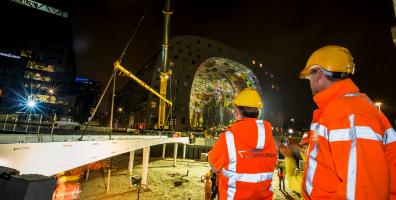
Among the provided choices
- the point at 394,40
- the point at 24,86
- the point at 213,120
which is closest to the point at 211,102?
the point at 213,120

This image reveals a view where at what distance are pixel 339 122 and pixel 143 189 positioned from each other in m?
11.2

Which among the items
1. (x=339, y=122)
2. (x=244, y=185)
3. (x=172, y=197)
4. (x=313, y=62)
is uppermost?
(x=313, y=62)

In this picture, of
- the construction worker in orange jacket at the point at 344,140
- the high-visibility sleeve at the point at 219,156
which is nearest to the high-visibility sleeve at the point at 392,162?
the construction worker in orange jacket at the point at 344,140

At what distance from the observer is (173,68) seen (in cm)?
4734

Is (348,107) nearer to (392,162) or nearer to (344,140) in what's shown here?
(344,140)

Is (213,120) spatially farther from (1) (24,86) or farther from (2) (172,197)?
(2) (172,197)

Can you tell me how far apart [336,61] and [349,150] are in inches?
28.3

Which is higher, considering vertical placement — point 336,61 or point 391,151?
point 336,61

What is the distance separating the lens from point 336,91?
1548 millimetres

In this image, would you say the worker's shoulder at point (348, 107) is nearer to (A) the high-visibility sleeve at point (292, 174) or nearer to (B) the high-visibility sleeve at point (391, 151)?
(B) the high-visibility sleeve at point (391, 151)

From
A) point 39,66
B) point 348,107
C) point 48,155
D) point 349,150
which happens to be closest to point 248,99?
point 348,107

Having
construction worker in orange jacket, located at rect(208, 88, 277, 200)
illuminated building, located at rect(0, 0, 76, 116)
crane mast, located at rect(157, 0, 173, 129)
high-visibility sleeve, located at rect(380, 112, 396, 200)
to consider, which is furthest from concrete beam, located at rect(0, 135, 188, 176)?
illuminated building, located at rect(0, 0, 76, 116)

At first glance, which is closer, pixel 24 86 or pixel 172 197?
pixel 172 197

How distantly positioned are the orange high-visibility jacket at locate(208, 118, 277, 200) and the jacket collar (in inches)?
38.7
